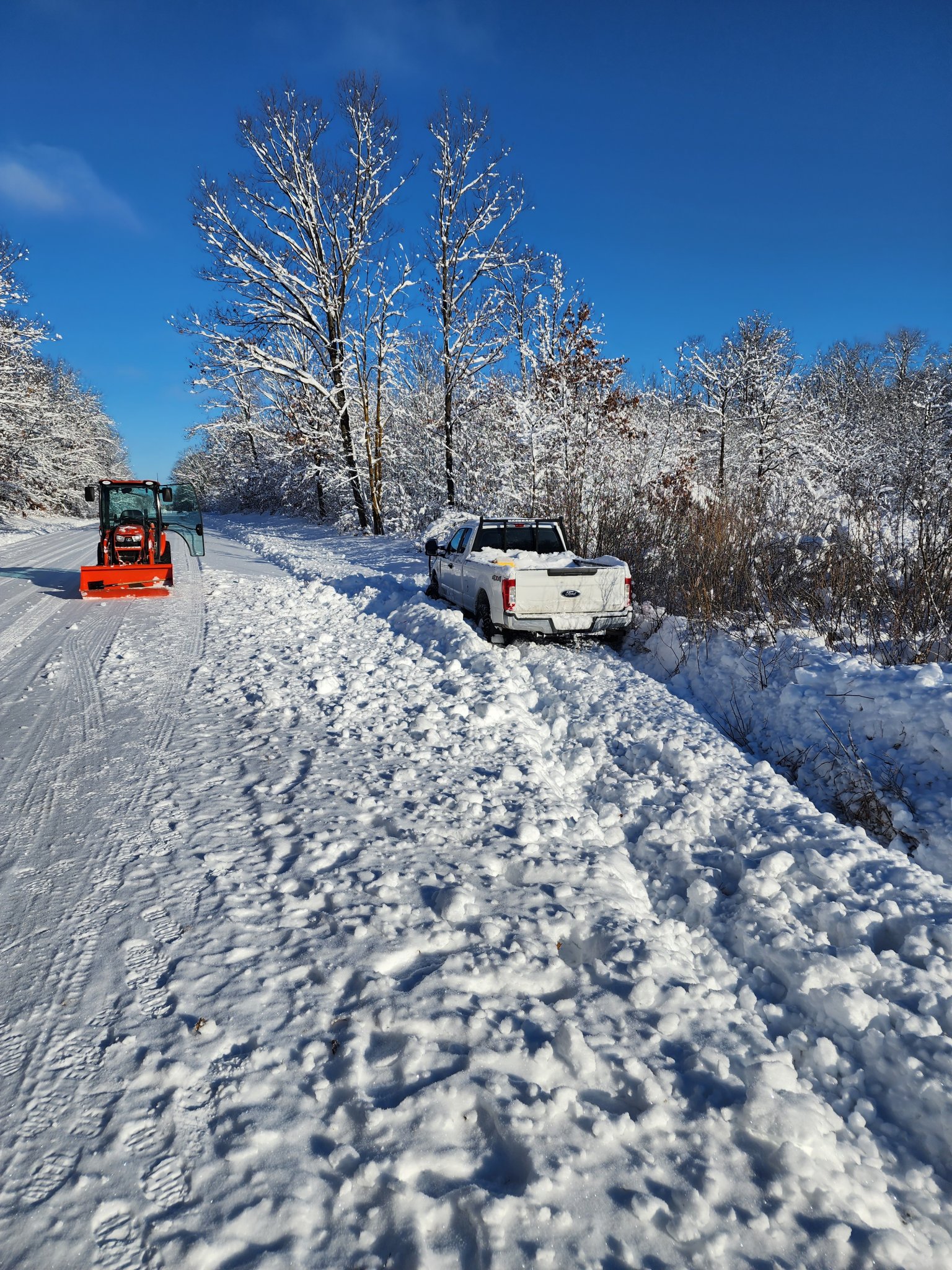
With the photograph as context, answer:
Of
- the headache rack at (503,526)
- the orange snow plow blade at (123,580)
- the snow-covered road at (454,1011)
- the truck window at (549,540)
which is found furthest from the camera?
the orange snow plow blade at (123,580)

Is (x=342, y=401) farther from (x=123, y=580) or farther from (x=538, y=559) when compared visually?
(x=538, y=559)

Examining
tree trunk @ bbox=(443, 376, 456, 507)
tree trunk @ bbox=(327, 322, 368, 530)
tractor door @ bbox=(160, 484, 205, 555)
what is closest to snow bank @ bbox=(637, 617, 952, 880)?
tractor door @ bbox=(160, 484, 205, 555)

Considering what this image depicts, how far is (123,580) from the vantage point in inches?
478

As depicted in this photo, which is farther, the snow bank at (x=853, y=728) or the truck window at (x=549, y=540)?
the truck window at (x=549, y=540)

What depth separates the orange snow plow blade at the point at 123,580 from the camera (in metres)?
11.9

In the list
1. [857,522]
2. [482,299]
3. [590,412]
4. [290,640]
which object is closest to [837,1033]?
[857,522]

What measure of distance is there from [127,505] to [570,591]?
987cm

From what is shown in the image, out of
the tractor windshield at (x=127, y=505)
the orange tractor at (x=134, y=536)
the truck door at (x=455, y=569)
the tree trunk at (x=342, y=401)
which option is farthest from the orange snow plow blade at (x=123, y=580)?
the tree trunk at (x=342, y=401)

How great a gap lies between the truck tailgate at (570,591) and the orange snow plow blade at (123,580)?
25.0ft

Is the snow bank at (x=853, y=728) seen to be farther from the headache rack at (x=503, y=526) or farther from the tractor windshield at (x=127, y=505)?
the tractor windshield at (x=127, y=505)

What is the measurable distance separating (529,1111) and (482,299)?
78.8 feet

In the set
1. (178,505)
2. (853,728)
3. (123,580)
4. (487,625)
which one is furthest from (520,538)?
(178,505)

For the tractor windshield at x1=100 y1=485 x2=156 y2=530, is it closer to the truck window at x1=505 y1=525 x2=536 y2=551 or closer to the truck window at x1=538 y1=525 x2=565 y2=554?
the truck window at x1=505 y1=525 x2=536 y2=551

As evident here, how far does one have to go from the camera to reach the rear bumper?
26.7 feet
